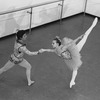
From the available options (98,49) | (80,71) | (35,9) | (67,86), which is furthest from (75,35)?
(67,86)

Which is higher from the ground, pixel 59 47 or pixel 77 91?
pixel 59 47

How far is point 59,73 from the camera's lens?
5020 mm

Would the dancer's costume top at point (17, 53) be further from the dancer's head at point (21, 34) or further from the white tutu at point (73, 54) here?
the white tutu at point (73, 54)

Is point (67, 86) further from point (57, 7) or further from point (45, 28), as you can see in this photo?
point (57, 7)

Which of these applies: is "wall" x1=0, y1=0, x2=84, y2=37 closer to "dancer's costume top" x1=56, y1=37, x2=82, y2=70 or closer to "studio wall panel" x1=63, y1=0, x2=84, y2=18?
"studio wall panel" x1=63, y1=0, x2=84, y2=18

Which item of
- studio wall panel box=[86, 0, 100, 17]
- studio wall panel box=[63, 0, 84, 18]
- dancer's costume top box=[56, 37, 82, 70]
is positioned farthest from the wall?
dancer's costume top box=[56, 37, 82, 70]

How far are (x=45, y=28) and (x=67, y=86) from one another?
268cm

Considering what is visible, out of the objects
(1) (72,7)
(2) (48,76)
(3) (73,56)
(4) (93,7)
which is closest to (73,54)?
(3) (73,56)

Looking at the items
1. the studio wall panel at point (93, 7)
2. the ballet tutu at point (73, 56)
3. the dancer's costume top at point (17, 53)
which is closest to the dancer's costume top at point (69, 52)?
the ballet tutu at point (73, 56)

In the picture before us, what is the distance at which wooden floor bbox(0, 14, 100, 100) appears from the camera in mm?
4410

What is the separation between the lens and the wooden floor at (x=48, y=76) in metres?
4.41

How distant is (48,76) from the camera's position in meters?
4.90

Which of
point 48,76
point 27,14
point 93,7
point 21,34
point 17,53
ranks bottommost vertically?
point 48,76

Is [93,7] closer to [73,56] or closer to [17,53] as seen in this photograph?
[73,56]
